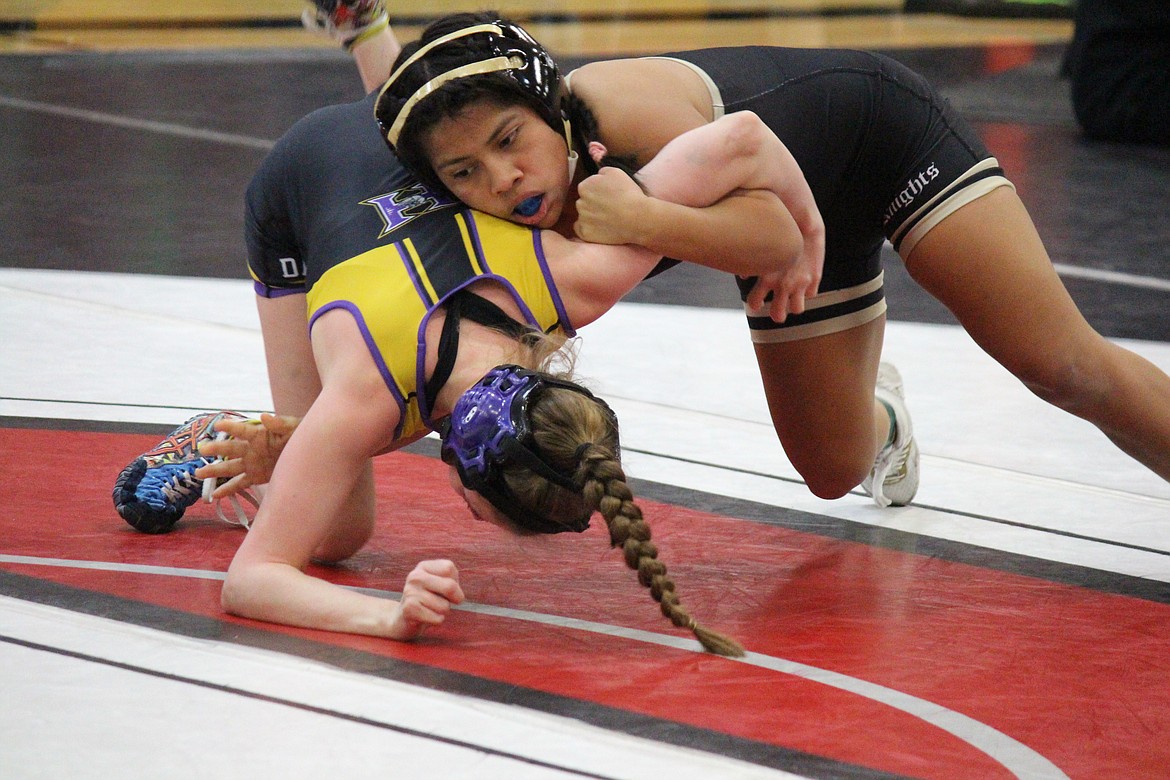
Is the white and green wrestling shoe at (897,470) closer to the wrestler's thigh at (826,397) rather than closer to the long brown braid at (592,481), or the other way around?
the wrestler's thigh at (826,397)

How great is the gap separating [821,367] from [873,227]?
0.28 m

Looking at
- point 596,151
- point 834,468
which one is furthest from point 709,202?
point 834,468

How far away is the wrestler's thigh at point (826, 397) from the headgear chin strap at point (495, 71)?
29.5 inches

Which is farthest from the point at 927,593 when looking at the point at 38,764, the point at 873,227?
the point at 38,764

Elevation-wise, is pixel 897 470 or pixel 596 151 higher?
pixel 596 151

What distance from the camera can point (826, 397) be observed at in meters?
2.74

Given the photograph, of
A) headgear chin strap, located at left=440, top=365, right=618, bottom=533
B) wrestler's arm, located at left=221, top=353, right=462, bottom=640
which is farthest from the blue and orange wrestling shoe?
headgear chin strap, located at left=440, top=365, right=618, bottom=533

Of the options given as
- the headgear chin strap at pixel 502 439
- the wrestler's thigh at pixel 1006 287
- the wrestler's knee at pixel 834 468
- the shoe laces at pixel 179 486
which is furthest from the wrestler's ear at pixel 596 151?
the shoe laces at pixel 179 486

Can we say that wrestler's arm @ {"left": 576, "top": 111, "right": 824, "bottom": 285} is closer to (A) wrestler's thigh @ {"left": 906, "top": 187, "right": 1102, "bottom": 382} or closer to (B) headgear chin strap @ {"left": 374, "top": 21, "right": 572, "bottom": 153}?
(B) headgear chin strap @ {"left": 374, "top": 21, "right": 572, "bottom": 153}

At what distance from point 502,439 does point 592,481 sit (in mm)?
134

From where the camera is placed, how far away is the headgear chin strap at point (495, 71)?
210 centimetres

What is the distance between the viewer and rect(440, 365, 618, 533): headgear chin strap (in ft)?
6.40

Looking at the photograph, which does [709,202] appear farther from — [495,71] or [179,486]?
[179,486]

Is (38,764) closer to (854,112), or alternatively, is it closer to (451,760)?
(451,760)
